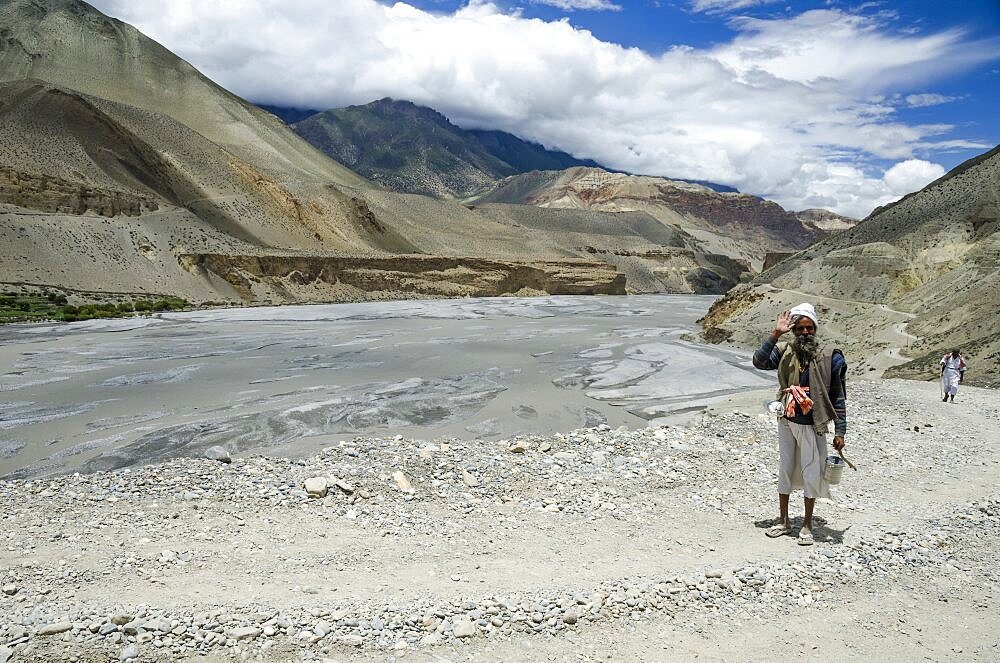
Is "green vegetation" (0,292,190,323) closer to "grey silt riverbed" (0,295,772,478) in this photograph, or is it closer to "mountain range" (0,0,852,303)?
Result: "mountain range" (0,0,852,303)

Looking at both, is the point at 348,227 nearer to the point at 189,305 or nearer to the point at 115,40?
the point at 189,305

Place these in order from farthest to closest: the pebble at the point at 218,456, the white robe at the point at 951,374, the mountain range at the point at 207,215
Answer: the mountain range at the point at 207,215, the white robe at the point at 951,374, the pebble at the point at 218,456

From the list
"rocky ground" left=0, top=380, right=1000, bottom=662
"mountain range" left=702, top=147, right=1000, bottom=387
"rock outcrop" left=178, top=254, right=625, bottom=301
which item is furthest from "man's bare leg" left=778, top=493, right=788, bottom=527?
"rock outcrop" left=178, top=254, right=625, bottom=301

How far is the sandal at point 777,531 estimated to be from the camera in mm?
5922

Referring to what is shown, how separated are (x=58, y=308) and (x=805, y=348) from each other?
36.7 metres

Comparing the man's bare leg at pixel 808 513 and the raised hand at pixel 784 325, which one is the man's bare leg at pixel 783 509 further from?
the raised hand at pixel 784 325

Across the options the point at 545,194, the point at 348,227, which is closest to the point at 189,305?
the point at 348,227

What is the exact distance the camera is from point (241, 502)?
22.7ft

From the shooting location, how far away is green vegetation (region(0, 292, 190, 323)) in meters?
30.1

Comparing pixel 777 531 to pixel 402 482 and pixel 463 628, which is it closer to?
pixel 463 628

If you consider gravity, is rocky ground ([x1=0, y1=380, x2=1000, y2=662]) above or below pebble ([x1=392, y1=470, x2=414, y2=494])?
below

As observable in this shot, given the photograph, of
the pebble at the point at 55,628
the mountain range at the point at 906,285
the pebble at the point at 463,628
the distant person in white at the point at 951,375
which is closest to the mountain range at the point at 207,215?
the mountain range at the point at 906,285

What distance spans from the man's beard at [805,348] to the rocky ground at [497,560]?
1576mm

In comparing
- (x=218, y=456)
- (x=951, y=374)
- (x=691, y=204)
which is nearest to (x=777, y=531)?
(x=218, y=456)
